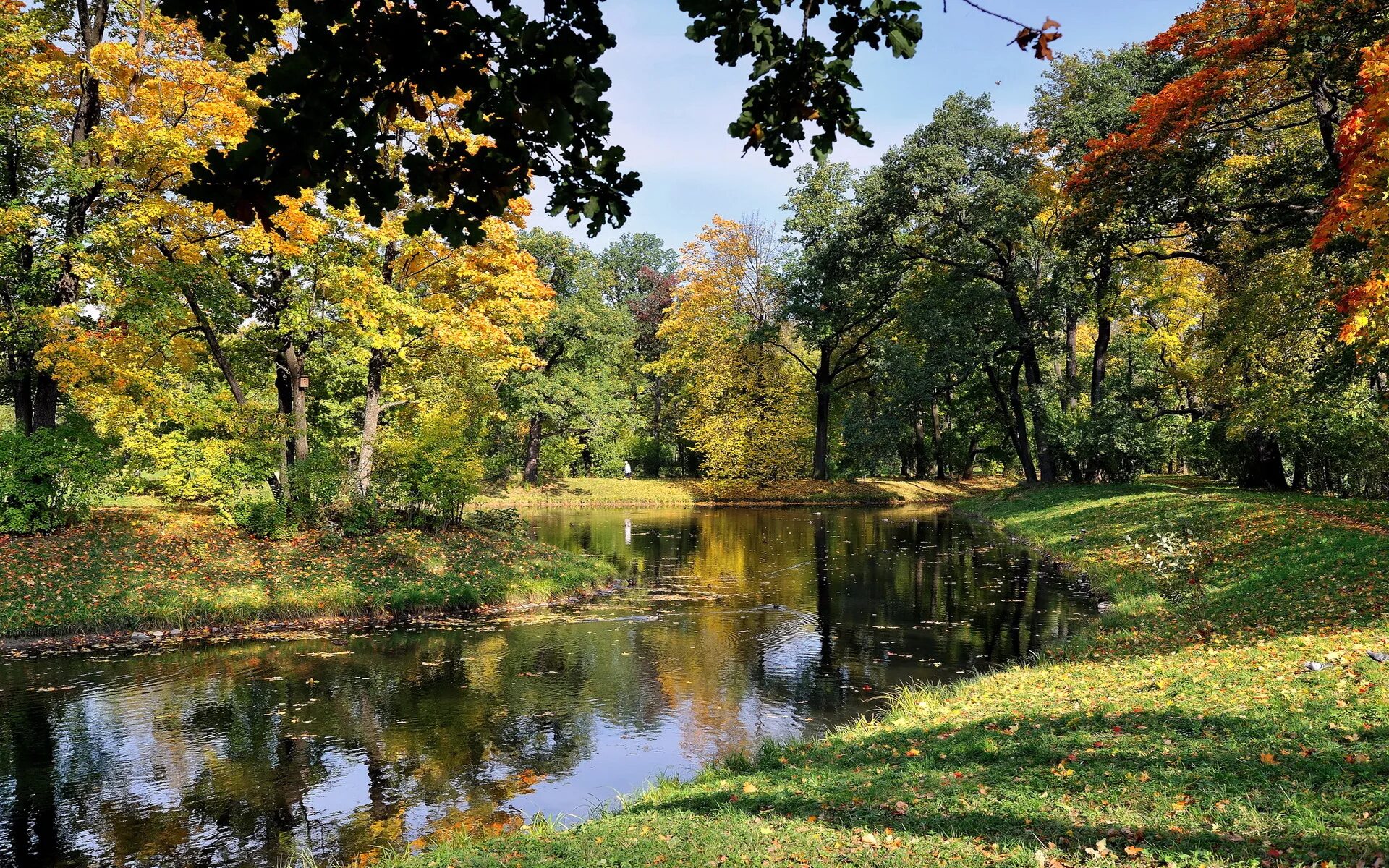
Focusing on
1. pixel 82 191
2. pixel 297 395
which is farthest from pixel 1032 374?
pixel 82 191


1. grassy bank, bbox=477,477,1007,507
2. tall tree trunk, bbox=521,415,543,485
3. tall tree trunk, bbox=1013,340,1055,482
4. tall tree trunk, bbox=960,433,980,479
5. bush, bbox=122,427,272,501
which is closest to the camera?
bush, bbox=122,427,272,501

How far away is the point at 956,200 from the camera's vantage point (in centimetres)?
2934

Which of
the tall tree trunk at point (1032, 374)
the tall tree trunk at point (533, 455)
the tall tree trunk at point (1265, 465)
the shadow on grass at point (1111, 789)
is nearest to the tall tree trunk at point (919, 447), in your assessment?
the tall tree trunk at point (1032, 374)

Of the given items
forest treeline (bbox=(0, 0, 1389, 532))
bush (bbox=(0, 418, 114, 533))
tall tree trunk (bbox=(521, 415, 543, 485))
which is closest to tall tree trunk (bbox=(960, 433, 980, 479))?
forest treeline (bbox=(0, 0, 1389, 532))

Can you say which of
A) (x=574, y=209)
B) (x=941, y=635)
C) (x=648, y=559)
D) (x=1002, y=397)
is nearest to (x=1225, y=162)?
(x=1002, y=397)

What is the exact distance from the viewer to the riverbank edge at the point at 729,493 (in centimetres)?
4391

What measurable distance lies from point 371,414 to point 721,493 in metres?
28.6

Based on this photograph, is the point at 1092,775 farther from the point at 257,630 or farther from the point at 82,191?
the point at 82,191

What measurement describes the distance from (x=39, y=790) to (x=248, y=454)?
10044 mm

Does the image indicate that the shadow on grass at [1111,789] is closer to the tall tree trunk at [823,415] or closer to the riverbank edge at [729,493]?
the riverbank edge at [729,493]

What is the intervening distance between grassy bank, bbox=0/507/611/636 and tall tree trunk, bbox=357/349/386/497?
2.04 meters

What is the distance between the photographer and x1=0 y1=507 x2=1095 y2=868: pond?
7152 mm

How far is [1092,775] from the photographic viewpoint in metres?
5.43

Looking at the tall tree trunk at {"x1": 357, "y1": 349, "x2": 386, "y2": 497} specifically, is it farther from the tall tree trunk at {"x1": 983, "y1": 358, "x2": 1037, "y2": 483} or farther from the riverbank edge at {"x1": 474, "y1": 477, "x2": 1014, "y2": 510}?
the tall tree trunk at {"x1": 983, "y1": 358, "x2": 1037, "y2": 483}
